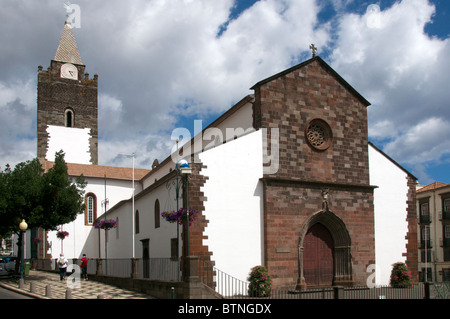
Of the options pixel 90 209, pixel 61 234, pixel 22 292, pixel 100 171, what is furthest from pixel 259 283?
pixel 100 171

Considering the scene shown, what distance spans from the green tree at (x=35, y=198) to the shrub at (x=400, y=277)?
18.1 metres

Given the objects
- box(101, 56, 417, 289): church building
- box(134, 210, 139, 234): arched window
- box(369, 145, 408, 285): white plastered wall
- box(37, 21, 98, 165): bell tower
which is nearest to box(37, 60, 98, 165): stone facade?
box(37, 21, 98, 165): bell tower

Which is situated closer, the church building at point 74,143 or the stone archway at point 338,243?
the stone archway at point 338,243

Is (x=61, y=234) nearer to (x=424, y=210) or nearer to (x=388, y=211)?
(x=388, y=211)

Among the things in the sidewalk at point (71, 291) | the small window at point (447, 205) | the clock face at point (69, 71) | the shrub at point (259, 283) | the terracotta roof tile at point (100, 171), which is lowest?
the sidewalk at point (71, 291)

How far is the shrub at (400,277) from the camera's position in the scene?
82.4 feet

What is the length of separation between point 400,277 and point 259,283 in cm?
888

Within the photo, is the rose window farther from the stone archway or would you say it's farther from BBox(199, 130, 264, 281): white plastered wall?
BBox(199, 130, 264, 281): white plastered wall

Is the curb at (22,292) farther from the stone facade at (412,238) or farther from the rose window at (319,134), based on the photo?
the stone facade at (412,238)

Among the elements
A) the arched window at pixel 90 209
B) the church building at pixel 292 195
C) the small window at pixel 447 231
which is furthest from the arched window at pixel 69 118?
the small window at pixel 447 231

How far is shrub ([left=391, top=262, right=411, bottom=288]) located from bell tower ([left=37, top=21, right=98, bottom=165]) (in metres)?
38.0

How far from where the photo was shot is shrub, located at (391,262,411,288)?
2512 centimetres
